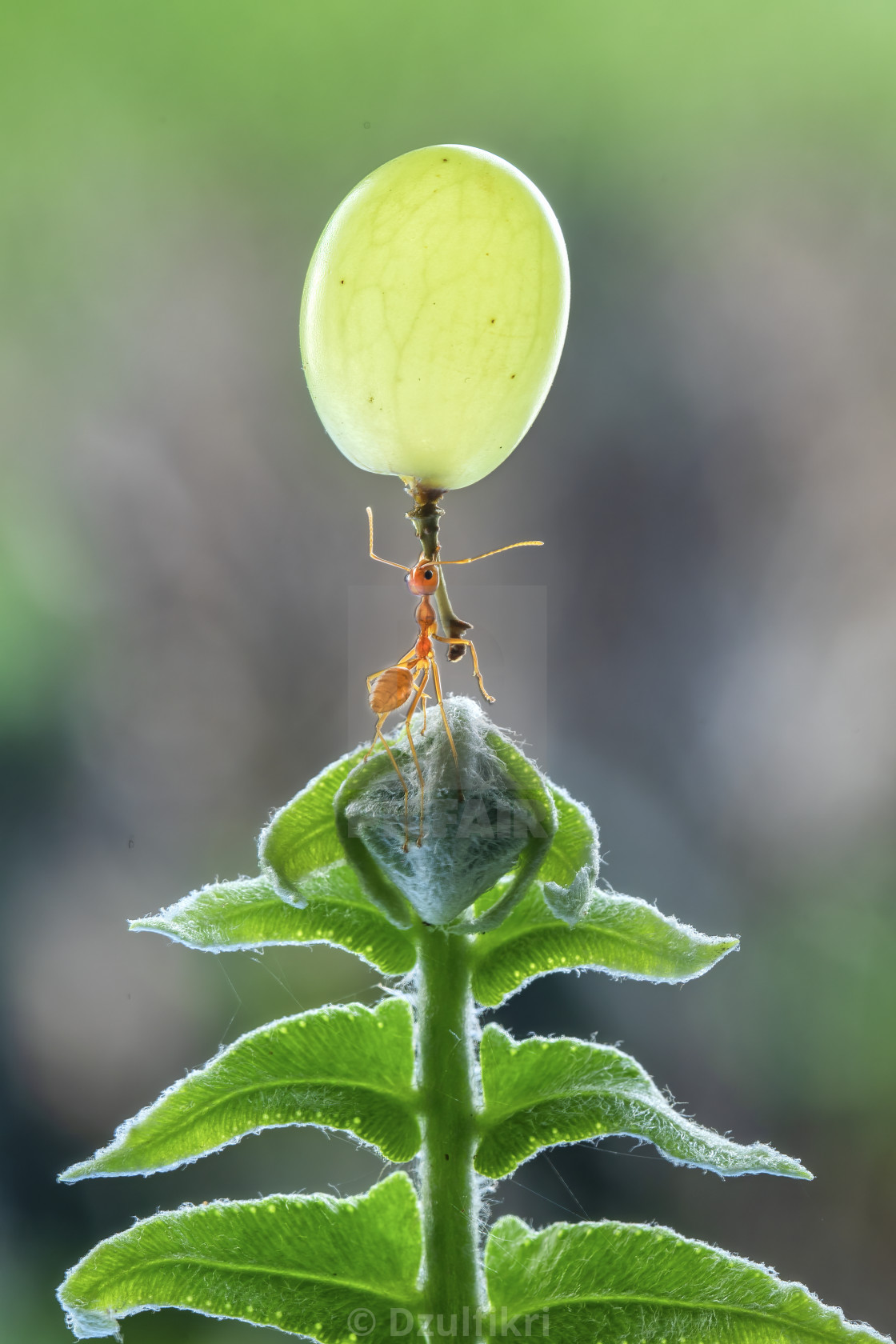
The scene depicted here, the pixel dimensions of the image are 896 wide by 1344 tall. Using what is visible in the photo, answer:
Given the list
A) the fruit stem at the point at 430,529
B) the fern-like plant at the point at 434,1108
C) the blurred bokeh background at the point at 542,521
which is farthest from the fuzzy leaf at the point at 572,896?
the blurred bokeh background at the point at 542,521

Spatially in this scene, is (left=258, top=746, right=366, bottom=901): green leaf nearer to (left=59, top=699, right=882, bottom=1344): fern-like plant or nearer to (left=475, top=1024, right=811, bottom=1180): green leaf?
(left=59, top=699, right=882, bottom=1344): fern-like plant

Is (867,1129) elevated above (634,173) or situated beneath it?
situated beneath

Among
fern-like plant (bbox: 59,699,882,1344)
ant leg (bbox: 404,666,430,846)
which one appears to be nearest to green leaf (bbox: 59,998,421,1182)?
fern-like plant (bbox: 59,699,882,1344)

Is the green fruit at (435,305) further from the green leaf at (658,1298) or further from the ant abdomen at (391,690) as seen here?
the green leaf at (658,1298)

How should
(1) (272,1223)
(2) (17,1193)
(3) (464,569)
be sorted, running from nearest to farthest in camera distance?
1. (1) (272,1223)
2. (3) (464,569)
3. (2) (17,1193)

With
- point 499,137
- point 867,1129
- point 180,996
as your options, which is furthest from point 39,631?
point 867,1129

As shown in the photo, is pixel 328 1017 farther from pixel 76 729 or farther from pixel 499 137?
pixel 499 137

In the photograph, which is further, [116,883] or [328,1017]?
[116,883]
